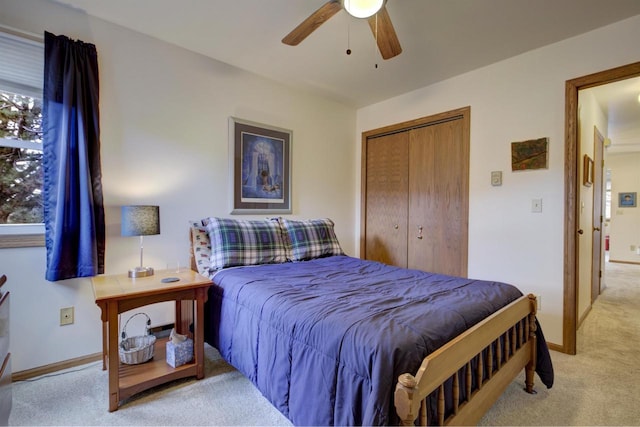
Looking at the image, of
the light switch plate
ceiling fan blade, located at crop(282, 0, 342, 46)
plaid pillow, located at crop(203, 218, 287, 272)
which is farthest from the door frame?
plaid pillow, located at crop(203, 218, 287, 272)

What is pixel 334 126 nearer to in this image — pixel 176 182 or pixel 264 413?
pixel 176 182

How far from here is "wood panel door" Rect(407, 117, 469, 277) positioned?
120 inches

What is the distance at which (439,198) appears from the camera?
321 cm

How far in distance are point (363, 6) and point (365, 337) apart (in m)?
1.62

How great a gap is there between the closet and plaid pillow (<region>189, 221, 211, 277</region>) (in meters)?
2.13

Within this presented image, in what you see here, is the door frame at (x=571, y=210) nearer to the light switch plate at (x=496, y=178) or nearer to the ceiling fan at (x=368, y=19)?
the light switch plate at (x=496, y=178)

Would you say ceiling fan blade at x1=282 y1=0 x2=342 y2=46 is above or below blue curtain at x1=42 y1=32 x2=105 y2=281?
above

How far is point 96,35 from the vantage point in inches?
86.6

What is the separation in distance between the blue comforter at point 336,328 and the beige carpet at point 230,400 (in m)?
0.18

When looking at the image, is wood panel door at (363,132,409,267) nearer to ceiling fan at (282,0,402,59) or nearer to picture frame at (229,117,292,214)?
picture frame at (229,117,292,214)

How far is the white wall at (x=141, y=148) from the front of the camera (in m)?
1.99

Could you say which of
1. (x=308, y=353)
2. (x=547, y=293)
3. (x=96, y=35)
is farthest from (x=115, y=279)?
(x=547, y=293)

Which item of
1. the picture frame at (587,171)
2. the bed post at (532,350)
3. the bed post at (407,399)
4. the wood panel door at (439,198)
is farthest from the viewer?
the wood panel door at (439,198)

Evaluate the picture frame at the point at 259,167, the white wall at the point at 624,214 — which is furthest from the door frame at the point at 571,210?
the white wall at the point at 624,214
